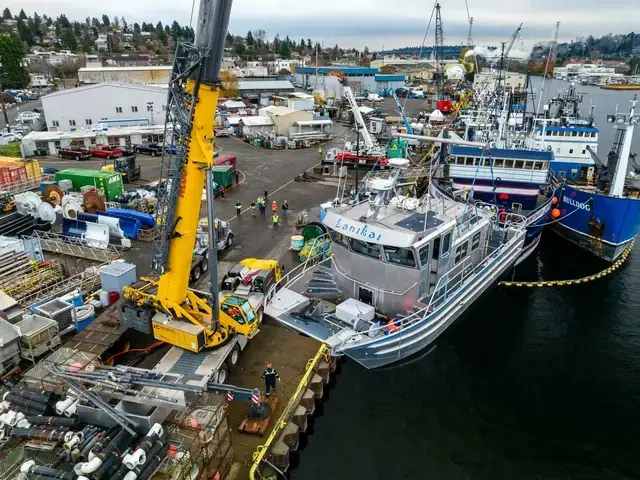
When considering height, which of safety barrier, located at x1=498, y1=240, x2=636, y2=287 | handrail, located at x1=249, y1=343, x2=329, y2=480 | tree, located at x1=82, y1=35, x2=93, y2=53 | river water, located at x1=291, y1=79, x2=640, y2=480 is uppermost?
tree, located at x1=82, y1=35, x2=93, y2=53

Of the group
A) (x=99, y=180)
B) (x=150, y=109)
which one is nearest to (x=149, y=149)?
(x=150, y=109)

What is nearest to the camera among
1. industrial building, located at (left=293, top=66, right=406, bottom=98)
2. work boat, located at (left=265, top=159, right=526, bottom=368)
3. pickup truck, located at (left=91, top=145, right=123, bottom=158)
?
work boat, located at (left=265, top=159, right=526, bottom=368)

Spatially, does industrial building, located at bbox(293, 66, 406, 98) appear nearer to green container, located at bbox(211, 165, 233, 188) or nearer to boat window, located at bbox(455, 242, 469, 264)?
green container, located at bbox(211, 165, 233, 188)

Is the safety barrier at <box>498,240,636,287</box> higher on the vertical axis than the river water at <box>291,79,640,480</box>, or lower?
higher

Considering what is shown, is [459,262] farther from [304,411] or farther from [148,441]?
[148,441]

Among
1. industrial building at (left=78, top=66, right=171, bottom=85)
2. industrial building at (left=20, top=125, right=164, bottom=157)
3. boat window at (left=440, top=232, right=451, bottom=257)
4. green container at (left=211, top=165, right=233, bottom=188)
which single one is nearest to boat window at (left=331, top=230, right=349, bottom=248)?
boat window at (left=440, top=232, right=451, bottom=257)

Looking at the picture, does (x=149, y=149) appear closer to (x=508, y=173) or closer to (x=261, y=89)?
(x=508, y=173)

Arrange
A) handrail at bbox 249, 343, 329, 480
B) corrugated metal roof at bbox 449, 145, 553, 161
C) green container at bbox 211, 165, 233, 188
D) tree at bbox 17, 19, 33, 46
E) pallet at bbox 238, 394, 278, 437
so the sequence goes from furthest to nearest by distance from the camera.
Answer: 1. tree at bbox 17, 19, 33, 46
2. green container at bbox 211, 165, 233, 188
3. corrugated metal roof at bbox 449, 145, 553, 161
4. pallet at bbox 238, 394, 278, 437
5. handrail at bbox 249, 343, 329, 480
